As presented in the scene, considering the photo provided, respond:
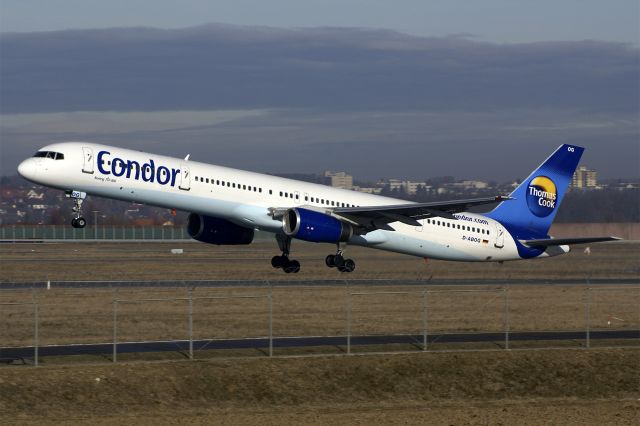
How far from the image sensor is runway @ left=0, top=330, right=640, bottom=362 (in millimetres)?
31484

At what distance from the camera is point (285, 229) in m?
49.3

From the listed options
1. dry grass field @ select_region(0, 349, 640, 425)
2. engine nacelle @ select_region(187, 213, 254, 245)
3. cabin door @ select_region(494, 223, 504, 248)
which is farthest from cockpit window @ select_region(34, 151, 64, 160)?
cabin door @ select_region(494, 223, 504, 248)

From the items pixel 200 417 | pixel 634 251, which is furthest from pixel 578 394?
pixel 634 251

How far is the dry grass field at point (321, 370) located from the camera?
26.7 m

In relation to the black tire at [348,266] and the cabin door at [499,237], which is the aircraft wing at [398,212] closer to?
the black tire at [348,266]

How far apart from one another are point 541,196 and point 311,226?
55.9 feet

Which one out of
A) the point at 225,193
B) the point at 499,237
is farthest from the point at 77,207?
the point at 499,237

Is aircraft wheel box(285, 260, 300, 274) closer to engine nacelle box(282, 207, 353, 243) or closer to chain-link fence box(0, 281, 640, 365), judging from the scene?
chain-link fence box(0, 281, 640, 365)

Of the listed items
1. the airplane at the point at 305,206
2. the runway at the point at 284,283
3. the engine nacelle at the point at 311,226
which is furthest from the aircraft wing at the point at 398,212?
the runway at the point at 284,283

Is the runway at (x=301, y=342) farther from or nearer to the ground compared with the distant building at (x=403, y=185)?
nearer to the ground

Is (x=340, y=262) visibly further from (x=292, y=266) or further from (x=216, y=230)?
(x=216, y=230)

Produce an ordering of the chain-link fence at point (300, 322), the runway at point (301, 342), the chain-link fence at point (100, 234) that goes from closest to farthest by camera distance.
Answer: the runway at point (301, 342)
the chain-link fence at point (300, 322)
the chain-link fence at point (100, 234)

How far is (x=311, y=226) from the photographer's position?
48.8 m

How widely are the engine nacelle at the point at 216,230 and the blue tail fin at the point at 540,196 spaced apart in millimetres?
14385
